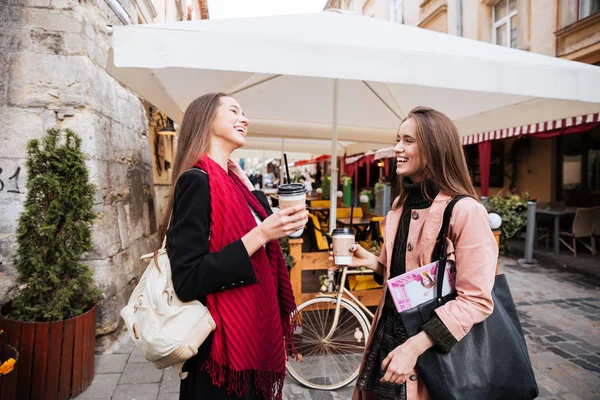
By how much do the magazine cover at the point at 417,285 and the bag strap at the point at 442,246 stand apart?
2 centimetres

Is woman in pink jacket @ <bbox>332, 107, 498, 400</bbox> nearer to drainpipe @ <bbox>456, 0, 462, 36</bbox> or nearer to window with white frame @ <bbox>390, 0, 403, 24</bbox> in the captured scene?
drainpipe @ <bbox>456, 0, 462, 36</bbox>

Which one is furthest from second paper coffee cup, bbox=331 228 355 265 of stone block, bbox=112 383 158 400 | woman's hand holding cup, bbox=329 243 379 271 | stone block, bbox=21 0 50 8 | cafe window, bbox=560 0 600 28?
cafe window, bbox=560 0 600 28

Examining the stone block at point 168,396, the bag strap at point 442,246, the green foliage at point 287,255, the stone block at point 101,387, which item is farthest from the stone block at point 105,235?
the bag strap at point 442,246

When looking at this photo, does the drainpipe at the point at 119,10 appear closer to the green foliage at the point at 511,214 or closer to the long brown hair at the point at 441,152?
the long brown hair at the point at 441,152

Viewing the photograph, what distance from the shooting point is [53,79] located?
318cm

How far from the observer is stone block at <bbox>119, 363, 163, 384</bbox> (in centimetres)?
297

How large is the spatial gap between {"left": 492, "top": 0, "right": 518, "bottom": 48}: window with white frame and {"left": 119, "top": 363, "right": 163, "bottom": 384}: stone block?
11722 mm

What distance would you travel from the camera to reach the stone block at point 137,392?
9.00ft

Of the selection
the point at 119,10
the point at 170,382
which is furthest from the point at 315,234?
the point at 119,10

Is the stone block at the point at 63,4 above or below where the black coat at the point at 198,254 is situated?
above

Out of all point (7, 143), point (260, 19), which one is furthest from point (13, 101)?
point (260, 19)

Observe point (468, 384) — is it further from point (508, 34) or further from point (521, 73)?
point (508, 34)

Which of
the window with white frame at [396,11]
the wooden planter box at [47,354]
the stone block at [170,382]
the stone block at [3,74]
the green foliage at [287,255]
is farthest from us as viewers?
the window with white frame at [396,11]

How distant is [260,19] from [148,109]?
3704 mm
